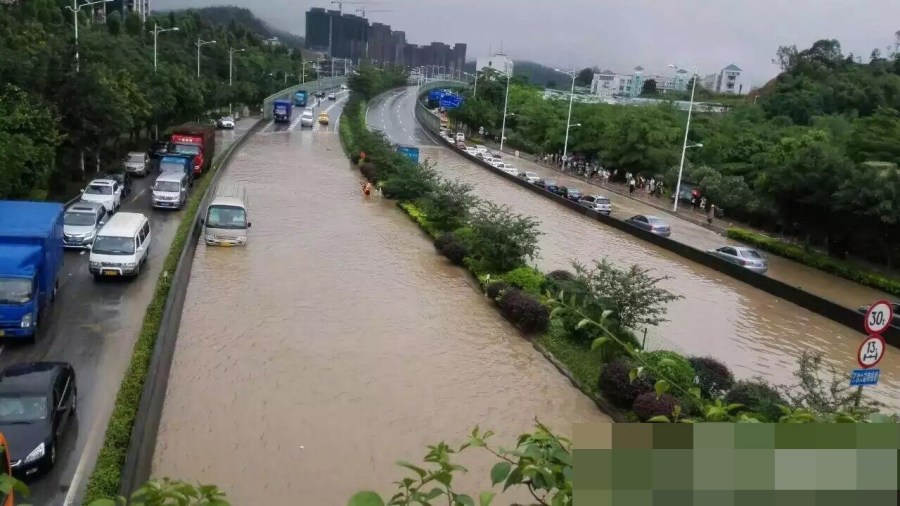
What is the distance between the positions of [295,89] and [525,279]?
7410cm

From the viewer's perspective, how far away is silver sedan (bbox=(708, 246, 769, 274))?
76.0ft

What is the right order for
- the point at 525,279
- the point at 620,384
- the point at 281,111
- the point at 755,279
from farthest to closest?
the point at 281,111 → the point at 755,279 → the point at 525,279 → the point at 620,384

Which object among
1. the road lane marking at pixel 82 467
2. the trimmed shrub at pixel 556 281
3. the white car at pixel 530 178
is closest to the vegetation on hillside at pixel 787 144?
the white car at pixel 530 178

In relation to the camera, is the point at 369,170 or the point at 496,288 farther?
the point at 369,170

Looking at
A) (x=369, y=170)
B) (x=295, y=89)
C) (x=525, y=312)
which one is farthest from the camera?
(x=295, y=89)

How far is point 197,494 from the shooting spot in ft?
7.18

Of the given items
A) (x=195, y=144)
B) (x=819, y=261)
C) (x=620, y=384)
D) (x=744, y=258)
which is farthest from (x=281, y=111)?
(x=620, y=384)

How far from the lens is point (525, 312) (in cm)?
1560

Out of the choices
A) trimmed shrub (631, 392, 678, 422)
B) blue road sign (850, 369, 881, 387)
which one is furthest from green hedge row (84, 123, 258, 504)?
blue road sign (850, 369, 881, 387)

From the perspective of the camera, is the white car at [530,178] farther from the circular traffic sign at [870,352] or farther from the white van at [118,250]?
the circular traffic sign at [870,352]

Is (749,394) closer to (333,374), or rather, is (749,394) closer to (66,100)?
(333,374)

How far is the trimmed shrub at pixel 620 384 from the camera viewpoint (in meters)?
11.7

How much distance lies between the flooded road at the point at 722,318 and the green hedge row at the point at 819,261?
5.15 m

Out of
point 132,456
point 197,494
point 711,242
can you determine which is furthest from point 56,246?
point 711,242
